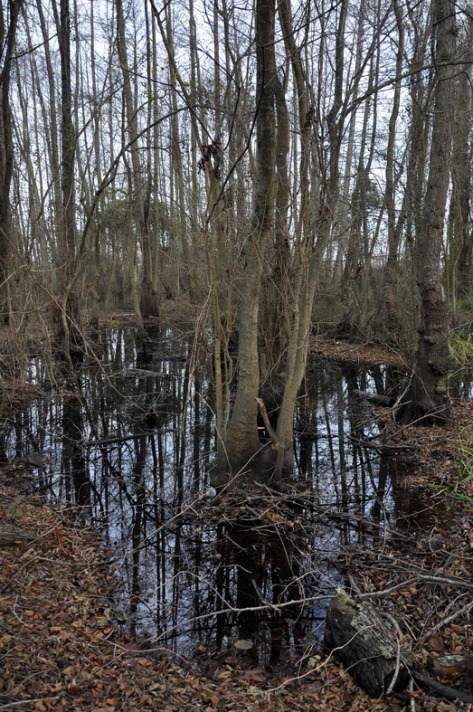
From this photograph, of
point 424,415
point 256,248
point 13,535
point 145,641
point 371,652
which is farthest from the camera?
point 424,415

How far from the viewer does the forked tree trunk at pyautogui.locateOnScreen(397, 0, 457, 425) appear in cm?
705

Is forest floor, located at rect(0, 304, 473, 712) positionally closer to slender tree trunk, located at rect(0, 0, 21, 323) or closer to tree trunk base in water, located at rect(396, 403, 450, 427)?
tree trunk base in water, located at rect(396, 403, 450, 427)

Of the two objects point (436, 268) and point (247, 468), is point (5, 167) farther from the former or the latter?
point (436, 268)

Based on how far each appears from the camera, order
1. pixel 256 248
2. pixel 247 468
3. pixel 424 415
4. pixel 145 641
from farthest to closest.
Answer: pixel 424 415 → pixel 247 468 → pixel 256 248 → pixel 145 641

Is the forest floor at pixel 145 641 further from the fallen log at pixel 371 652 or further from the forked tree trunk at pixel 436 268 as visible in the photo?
the forked tree trunk at pixel 436 268

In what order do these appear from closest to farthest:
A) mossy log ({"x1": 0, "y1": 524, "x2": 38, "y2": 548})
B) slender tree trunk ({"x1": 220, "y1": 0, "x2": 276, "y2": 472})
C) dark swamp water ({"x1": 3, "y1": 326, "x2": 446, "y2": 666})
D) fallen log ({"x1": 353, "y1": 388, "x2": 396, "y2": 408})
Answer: dark swamp water ({"x1": 3, "y1": 326, "x2": 446, "y2": 666})
mossy log ({"x1": 0, "y1": 524, "x2": 38, "y2": 548})
slender tree trunk ({"x1": 220, "y1": 0, "x2": 276, "y2": 472})
fallen log ({"x1": 353, "y1": 388, "x2": 396, "y2": 408})

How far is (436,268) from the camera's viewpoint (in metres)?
7.43

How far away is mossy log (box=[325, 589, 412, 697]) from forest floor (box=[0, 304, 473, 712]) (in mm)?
77

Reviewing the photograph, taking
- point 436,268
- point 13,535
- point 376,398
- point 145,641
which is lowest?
point 145,641

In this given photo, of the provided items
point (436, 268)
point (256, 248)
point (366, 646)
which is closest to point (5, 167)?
point (256, 248)

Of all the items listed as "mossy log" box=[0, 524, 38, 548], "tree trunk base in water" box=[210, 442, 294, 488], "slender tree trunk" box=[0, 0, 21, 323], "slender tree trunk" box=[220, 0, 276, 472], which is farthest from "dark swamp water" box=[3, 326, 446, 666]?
"slender tree trunk" box=[0, 0, 21, 323]

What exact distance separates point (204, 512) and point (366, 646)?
2.68 m

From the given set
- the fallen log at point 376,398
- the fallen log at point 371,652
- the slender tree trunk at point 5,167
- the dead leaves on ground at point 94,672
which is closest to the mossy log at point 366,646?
the fallen log at point 371,652

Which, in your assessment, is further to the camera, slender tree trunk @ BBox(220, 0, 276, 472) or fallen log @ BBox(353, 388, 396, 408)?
fallen log @ BBox(353, 388, 396, 408)
